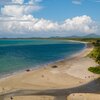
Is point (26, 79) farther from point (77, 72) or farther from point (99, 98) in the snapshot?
point (99, 98)

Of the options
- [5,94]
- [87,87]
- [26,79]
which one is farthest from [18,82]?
[87,87]

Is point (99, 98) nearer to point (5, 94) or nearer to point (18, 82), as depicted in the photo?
point (5, 94)

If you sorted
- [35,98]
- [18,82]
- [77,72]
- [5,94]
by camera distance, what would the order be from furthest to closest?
[77,72], [18,82], [5,94], [35,98]

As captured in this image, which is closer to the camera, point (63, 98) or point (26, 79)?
point (63, 98)

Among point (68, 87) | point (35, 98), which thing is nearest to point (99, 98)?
point (35, 98)

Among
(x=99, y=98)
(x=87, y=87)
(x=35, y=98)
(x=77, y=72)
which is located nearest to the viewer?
(x=99, y=98)

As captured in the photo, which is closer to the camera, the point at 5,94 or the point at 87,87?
the point at 5,94

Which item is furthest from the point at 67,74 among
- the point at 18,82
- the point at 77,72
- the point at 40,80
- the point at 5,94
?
the point at 5,94

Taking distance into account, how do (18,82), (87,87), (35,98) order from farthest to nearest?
(18,82) < (87,87) < (35,98)

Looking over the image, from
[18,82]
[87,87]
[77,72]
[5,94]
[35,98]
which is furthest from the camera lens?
[77,72]
